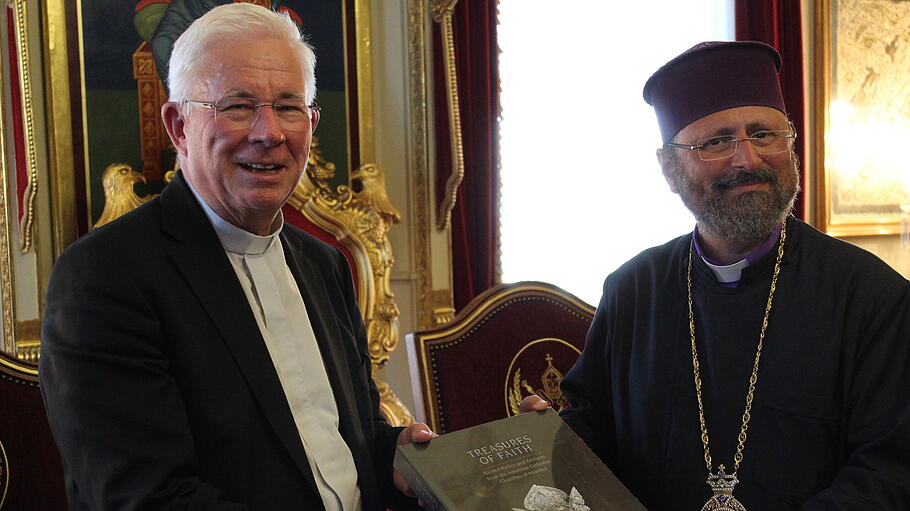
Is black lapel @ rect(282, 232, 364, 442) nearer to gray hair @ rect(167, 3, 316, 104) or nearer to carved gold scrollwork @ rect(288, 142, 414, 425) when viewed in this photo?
gray hair @ rect(167, 3, 316, 104)

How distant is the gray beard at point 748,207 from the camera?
63.1 inches

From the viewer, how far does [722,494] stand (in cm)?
153

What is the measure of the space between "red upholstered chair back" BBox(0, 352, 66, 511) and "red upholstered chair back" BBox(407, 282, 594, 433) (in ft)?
3.00

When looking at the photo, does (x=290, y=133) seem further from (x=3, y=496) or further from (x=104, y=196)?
(x=104, y=196)

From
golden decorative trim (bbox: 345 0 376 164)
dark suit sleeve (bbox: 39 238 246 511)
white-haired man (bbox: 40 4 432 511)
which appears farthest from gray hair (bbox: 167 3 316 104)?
golden decorative trim (bbox: 345 0 376 164)

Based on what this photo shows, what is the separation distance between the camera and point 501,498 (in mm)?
1251

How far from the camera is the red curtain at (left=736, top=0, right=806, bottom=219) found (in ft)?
14.5

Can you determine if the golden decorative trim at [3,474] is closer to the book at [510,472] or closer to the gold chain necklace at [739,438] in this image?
the book at [510,472]

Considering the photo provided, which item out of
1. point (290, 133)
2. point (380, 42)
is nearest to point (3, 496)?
point (290, 133)

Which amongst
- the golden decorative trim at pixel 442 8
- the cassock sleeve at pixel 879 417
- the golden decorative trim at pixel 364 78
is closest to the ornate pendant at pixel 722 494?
the cassock sleeve at pixel 879 417

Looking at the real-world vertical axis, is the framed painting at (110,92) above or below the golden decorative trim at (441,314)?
above

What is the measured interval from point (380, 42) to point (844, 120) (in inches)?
118

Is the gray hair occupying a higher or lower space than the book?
higher

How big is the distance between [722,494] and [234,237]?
109 cm
